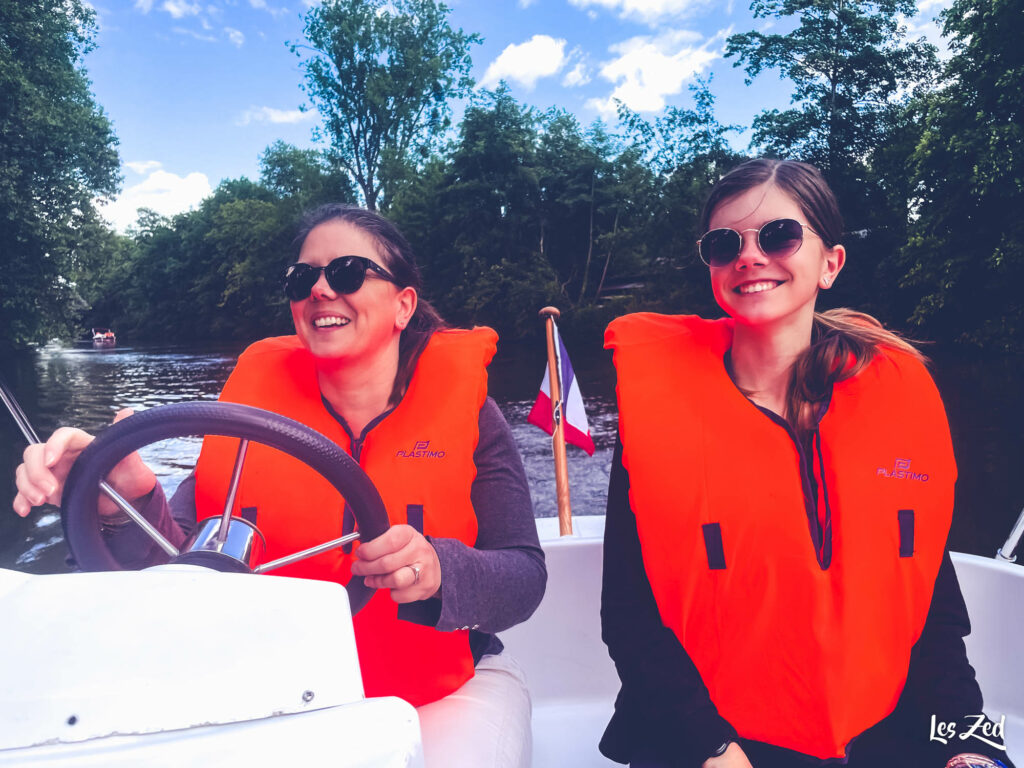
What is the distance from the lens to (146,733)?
0.83 meters

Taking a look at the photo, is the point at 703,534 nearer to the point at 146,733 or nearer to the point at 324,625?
the point at 324,625

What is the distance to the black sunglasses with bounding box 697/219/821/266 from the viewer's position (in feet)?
4.41

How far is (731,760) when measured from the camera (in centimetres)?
123

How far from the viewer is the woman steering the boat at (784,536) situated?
1.26m

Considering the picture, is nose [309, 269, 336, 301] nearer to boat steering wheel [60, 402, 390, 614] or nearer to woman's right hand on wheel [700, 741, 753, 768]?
boat steering wheel [60, 402, 390, 614]

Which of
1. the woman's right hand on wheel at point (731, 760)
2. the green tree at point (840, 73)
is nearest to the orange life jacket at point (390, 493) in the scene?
the woman's right hand on wheel at point (731, 760)

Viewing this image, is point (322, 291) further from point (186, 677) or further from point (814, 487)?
point (814, 487)

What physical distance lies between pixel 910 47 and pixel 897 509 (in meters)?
21.2

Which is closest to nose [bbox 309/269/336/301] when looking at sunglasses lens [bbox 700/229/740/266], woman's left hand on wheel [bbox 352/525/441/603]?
woman's left hand on wheel [bbox 352/525/441/603]

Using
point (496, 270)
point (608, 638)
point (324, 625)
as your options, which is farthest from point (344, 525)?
point (496, 270)

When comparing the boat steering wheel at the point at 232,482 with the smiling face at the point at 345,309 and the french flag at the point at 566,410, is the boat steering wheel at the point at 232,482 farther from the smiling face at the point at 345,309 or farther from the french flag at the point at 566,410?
the french flag at the point at 566,410

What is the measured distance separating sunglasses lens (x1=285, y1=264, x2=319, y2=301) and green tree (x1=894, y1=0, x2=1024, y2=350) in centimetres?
1386

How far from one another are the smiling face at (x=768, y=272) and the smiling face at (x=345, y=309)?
70 centimetres

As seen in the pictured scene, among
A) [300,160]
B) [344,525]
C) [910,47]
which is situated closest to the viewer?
[344,525]
